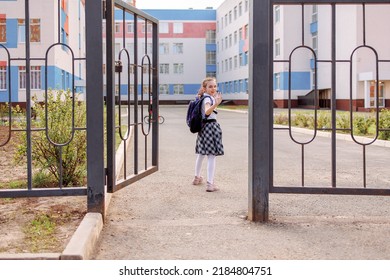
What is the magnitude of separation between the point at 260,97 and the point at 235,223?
3.65ft

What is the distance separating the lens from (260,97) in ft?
15.9

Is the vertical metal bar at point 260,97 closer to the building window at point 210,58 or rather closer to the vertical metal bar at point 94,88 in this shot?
the vertical metal bar at point 94,88

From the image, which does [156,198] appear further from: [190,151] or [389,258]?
[190,151]

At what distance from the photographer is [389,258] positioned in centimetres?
390

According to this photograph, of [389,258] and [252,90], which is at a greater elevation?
[252,90]

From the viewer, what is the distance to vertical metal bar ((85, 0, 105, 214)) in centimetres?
482

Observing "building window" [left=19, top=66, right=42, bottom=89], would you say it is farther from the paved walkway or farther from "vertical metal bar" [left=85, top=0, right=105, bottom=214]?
"vertical metal bar" [left=85, top=0, right=105, bottom=214]

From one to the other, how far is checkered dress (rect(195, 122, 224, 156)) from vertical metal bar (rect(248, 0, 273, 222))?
6.55 ft

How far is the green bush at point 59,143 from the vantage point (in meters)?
6.16

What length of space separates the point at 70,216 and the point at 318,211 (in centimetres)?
238

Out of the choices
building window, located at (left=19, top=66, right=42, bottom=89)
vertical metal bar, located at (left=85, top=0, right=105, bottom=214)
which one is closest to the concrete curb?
vertical metal bar, located at (left=85, top=0, right=105, bottom=214)

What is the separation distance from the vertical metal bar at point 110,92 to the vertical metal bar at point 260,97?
1230 mm

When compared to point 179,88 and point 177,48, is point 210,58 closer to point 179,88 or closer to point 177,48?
point 177,48

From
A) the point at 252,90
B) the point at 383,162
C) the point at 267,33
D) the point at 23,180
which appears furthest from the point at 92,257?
the point at 383,162
